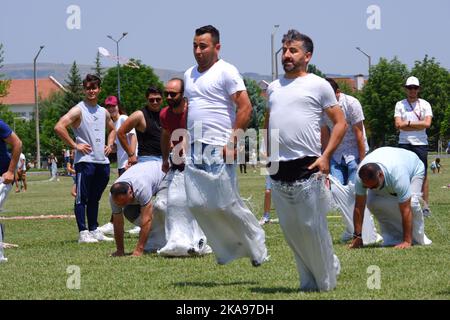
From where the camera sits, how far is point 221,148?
9047 mm

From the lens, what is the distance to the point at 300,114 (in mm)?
7914

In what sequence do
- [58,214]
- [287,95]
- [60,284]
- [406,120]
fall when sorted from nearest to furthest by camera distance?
[287,95] < [60,284] < [406,120] < [58,214]

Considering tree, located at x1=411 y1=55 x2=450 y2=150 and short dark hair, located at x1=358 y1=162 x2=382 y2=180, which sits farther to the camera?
tree, located at x1=411 y1=55 x2=450 y2=150

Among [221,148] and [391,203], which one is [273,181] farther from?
[391,203]

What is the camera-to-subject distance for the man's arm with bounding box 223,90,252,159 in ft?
29.0

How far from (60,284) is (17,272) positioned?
1.23 meters

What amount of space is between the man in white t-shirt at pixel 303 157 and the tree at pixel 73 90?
10195 cm

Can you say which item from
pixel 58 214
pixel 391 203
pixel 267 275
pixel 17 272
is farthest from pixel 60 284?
pixel 58 214

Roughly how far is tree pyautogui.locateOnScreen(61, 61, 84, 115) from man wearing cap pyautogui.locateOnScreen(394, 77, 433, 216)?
95323 millimetres

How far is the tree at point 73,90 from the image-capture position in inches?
4461

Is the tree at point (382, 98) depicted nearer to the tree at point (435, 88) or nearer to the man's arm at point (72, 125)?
the tree at point (435, 88)

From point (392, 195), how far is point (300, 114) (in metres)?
3.84

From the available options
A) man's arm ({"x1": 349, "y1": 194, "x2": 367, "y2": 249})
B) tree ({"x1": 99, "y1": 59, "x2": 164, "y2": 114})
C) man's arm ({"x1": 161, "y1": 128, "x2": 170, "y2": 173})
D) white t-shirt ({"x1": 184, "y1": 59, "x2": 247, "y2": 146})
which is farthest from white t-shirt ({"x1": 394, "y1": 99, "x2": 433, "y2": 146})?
tree ({"x1": 99, "y1": 59, "x2": 164, "y2": 114})

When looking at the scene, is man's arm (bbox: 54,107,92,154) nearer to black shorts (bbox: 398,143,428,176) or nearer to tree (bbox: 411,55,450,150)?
black shorts (bbox: 398,143,428,176)
